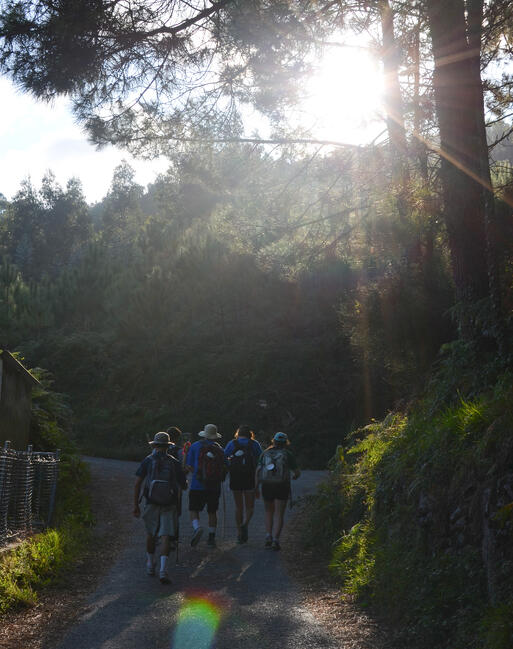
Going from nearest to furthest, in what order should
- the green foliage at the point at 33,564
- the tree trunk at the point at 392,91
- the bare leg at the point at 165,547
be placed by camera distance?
the green foliage at the point at 33,564 < the bare leg at the point at 165,547 < the tree trunk at the point at 392,91

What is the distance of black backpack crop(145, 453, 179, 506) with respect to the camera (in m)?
8.99

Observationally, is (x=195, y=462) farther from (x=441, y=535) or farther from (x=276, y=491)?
(x=441, y=535)

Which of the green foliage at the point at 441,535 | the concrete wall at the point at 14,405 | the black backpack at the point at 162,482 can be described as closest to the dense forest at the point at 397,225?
the green foliage at the point at 441,535

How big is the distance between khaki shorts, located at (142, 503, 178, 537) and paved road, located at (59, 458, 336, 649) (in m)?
0.55

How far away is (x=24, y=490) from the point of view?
10312mm

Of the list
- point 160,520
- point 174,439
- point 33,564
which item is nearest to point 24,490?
point 33,564

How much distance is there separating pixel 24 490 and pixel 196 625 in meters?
4.74

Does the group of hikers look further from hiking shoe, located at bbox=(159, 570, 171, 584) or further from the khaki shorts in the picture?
hiking shoe, located at bbox=(159, 570, 171, 584)

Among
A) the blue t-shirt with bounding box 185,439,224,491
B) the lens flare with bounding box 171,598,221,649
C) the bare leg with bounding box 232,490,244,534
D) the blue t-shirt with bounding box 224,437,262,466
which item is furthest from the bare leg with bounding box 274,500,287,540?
the lens flare with bounding box 171,598,221,649

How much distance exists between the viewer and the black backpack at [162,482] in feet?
29.5

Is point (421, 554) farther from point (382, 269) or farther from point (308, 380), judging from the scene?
point (308, 380)

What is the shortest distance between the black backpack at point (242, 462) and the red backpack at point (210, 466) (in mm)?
448

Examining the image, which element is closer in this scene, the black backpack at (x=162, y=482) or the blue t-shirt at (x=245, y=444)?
the black backpack at (x=162, y=482)

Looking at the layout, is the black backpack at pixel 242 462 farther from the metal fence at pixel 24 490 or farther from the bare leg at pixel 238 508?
the metal fence at pixel 24 490
